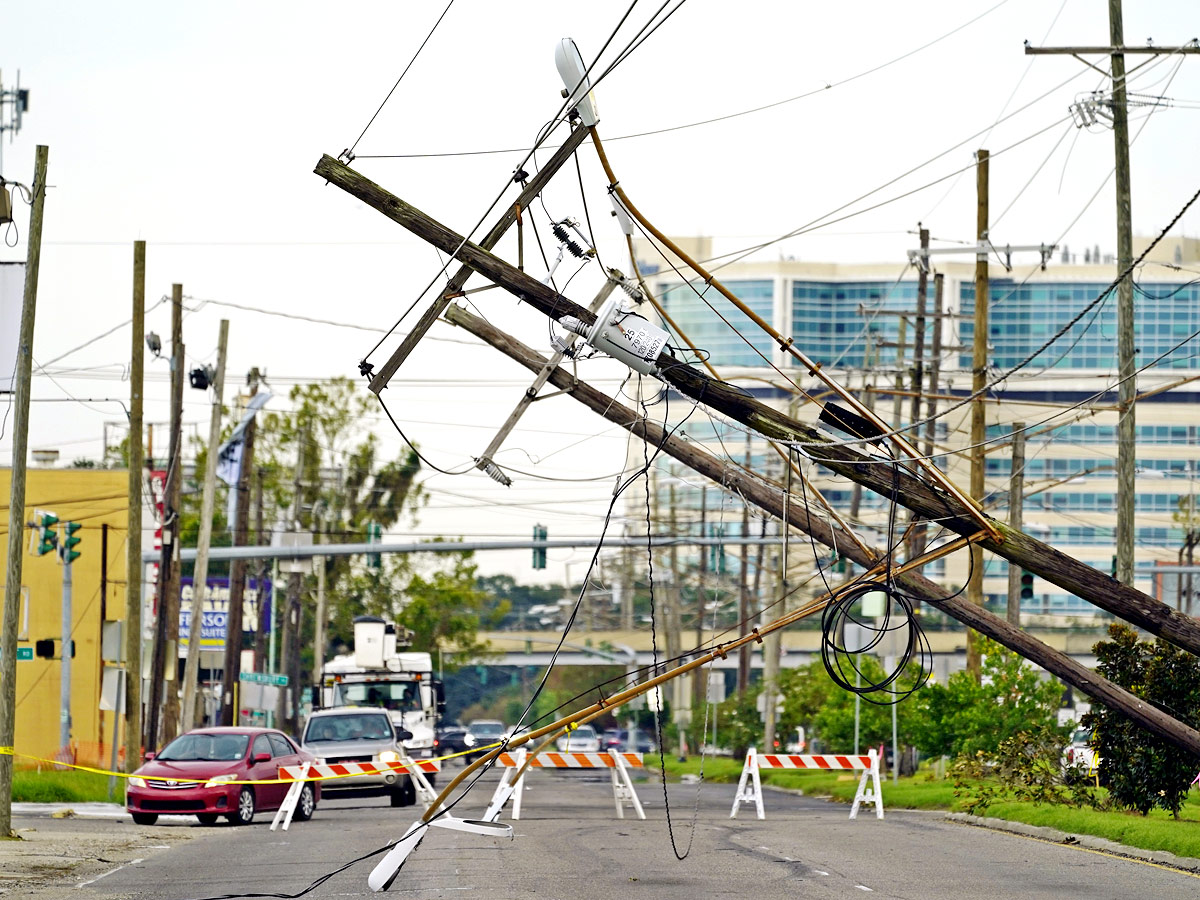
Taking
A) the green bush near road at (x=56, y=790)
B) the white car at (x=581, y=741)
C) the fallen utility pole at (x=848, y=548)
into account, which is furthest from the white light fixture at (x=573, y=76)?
the white car at (x=581, y=741)

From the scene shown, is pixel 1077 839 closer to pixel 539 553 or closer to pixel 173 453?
pixel 173 453

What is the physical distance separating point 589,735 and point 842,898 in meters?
58.4

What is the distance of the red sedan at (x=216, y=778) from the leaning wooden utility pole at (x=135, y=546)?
5.29m

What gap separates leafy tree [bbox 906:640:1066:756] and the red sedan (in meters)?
11.3

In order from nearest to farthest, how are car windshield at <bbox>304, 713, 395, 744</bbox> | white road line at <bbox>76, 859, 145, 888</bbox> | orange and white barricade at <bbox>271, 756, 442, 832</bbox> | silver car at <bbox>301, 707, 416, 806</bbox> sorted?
white road line at <bbox>76, 859, 145, 888</bbox>, orange and white barricade at <bbox>271, 756, 442, 832</bbox>, silver car at <bbox>301, 707, 416, 806</bbox>, car windshield at <bbox>304, 713, 395, 744</bbox>

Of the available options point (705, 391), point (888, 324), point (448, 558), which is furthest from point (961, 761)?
point (888, 324)

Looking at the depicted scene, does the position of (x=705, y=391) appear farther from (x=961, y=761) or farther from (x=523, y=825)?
(x=961, y=761)

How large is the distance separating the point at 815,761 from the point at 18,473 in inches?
484

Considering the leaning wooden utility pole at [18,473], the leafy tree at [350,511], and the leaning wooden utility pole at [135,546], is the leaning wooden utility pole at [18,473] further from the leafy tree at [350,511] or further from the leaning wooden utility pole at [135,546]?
the leafy tree at [350,511]

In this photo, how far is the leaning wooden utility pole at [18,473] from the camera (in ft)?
69.6

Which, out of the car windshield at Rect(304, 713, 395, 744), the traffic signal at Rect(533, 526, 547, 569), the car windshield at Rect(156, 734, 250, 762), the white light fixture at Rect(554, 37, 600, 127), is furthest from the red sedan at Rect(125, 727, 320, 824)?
the traffic signal at Rect(533, 526, 547, 569)

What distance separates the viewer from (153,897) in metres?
14.3

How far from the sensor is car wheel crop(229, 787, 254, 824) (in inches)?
967

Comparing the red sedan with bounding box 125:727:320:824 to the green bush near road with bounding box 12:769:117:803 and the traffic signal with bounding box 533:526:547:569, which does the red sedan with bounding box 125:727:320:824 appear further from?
the traffic signal with bounding box 533:526:547:569
